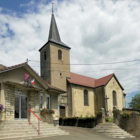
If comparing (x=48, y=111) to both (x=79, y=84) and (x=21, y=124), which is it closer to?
(x=21, y=124)

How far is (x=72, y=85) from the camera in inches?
1180

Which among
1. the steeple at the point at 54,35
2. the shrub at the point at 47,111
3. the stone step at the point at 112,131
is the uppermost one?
the steeple at the point at 54,35

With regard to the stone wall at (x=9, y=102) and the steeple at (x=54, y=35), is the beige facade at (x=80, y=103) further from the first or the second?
the stone wall at (x=9, y=102)

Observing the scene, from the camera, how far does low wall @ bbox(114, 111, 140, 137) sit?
16473 mm

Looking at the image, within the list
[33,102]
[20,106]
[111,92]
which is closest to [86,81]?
[111,92]

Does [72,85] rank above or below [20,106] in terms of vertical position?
above

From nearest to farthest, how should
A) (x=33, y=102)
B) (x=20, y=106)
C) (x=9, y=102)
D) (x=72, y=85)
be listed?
1. (x=9, y=102)
2. (x=20, y=106)
3. (x=33, y=102)
4. (x=72, y=85)

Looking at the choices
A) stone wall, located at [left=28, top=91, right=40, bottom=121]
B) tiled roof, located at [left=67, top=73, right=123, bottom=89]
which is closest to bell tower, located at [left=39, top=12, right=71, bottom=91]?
tiled roof, located at [left=67, top=73, right=123, bottom=89]

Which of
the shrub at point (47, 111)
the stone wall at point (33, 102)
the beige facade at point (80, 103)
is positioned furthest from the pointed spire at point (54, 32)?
the shrub at point (47, 111)

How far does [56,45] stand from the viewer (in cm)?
3134

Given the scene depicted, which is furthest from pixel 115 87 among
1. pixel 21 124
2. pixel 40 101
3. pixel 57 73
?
pixel 21 124

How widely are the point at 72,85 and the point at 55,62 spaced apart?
4653mm

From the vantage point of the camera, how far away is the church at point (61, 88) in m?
16.2

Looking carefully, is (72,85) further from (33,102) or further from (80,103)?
(33,102)
